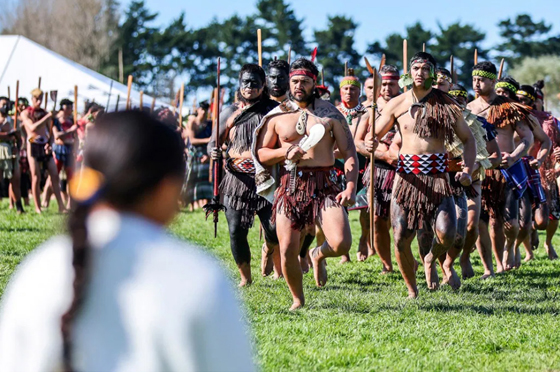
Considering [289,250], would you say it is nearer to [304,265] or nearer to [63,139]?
[304,265]

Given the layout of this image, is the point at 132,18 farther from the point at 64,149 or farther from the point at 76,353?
the point at 76,353

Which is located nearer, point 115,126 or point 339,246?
point 115,126

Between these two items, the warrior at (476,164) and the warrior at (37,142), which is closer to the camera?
the warrior at (476,164)

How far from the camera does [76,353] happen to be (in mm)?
1950

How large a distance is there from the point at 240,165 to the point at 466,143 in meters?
1.89

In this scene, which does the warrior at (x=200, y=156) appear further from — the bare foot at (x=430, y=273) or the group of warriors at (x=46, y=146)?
the bare foot at (x=430, y=273)

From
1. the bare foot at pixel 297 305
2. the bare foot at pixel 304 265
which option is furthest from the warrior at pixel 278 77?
the bare foot at pixel 304 265

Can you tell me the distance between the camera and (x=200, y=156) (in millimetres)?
16094

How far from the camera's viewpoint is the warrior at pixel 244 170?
7.61 meters

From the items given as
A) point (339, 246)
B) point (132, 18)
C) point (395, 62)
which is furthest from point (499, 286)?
point (132, 18)

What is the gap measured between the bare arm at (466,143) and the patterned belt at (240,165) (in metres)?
1.73

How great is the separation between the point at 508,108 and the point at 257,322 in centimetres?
395

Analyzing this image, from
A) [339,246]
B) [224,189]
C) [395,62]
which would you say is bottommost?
[339,246]

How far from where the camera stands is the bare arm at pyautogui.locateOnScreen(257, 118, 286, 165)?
670cm
